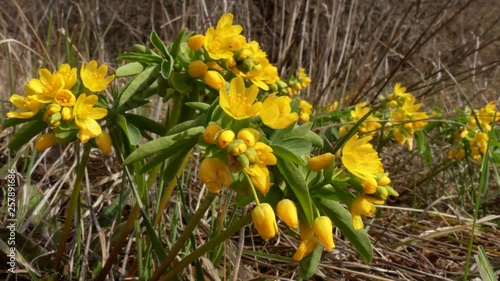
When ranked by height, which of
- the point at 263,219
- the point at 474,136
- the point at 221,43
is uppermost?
the point at 221,43

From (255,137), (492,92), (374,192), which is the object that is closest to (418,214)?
(374,192)

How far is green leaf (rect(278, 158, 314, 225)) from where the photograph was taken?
836mm

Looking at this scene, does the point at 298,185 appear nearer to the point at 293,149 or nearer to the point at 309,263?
the point at 293,149

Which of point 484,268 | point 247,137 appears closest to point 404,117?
point 484,268

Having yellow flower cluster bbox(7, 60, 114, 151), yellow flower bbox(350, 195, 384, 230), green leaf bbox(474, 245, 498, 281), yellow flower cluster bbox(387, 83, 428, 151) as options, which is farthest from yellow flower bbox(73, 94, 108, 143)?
yellow flower cluster bbox(387, 83, 428, 151)

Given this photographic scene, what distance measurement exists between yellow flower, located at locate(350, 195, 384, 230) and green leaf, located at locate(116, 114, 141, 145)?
480 mm

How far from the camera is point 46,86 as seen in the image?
42.0 inches

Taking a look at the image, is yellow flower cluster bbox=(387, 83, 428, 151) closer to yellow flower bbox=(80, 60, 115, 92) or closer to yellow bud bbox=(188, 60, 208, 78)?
yellow bud bbox=(188, 60, 208, 78)

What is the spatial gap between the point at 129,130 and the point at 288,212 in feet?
1.45

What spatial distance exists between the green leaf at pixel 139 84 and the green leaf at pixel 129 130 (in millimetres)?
39

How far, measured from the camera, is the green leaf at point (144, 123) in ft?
3.75

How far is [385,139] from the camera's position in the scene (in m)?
2.19

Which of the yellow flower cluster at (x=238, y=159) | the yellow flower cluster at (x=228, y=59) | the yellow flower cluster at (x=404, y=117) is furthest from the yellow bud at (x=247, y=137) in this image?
the yellow flower cluster at (x=404, y=117)

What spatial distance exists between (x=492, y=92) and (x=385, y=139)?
2.42 metres
